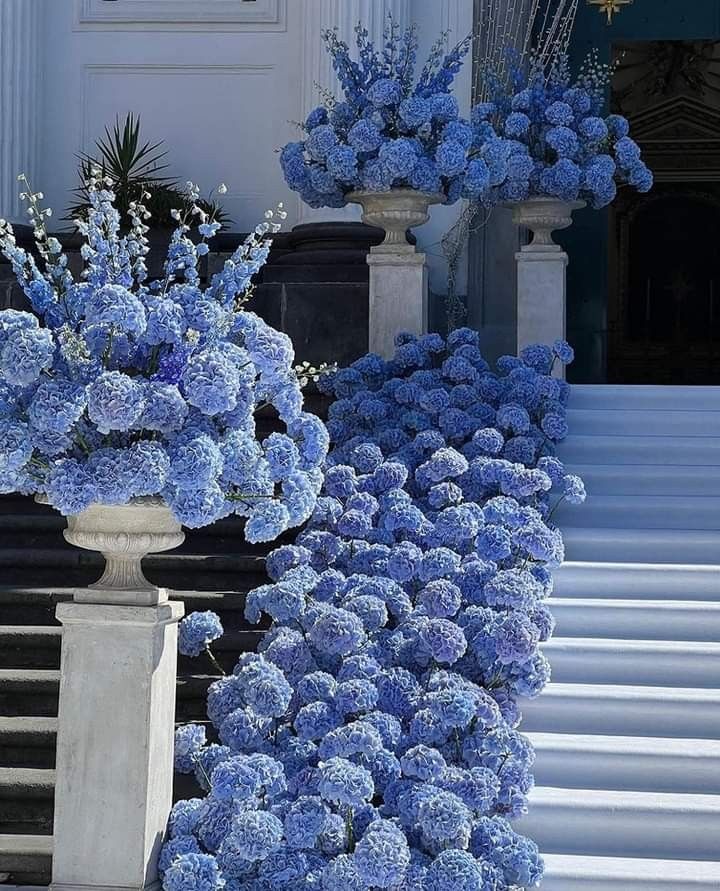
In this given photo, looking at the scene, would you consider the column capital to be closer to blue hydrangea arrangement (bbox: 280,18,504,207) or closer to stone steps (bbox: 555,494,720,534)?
stone steps (bbox: 555,494,720,534)

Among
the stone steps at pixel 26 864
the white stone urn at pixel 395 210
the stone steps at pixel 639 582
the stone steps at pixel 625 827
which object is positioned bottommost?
the stone steps at pixel 26 864

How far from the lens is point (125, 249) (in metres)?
4.62

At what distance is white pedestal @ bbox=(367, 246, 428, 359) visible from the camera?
295 inches

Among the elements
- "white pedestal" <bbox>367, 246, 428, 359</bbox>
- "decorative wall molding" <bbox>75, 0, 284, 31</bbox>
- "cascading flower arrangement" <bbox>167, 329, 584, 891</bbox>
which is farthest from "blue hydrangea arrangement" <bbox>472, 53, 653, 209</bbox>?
"decorative wall molding" <bbox>75, 0, 284, 31</bbox>

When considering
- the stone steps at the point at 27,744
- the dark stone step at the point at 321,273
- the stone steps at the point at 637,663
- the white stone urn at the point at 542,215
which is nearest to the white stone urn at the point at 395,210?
the white stone urn at the point at 542,215

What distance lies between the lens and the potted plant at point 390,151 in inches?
283

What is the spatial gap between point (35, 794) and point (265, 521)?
4.58 feet

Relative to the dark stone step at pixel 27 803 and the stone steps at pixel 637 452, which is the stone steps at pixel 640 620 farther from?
the dark stone step at pixel 27 803

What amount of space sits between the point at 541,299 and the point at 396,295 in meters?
0.96

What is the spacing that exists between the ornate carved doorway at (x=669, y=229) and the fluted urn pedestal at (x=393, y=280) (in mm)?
8459

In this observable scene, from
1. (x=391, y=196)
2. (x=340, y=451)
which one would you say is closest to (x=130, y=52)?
(x=391, y=196)

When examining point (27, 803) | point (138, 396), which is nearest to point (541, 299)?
point (27, 803)

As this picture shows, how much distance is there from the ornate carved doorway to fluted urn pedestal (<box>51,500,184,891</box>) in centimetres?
1175

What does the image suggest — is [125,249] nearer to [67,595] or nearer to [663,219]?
[67,595]
